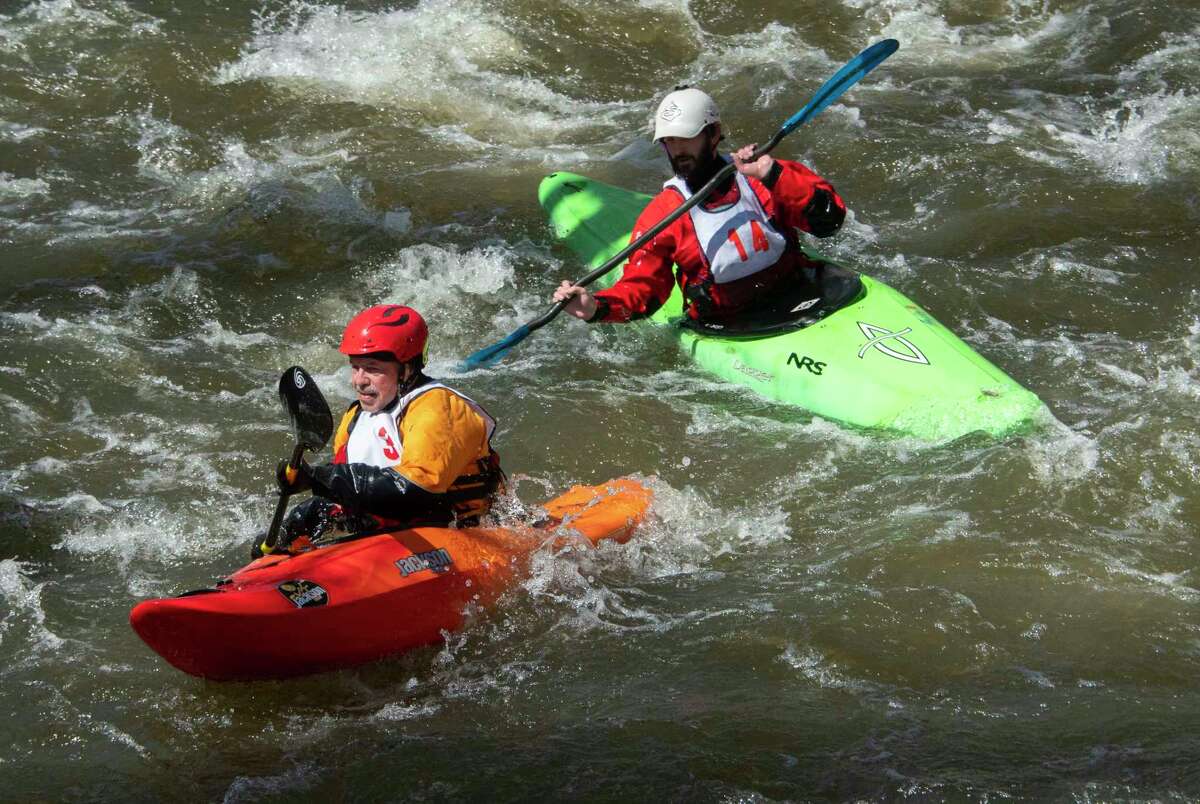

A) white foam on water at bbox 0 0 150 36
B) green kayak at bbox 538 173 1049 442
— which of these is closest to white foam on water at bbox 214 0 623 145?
white foam on water at bbox 0 0 150 36

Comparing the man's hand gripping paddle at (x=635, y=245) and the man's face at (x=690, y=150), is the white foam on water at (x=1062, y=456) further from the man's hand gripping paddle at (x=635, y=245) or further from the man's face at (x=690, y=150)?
the man's face at (x=690, y=150)

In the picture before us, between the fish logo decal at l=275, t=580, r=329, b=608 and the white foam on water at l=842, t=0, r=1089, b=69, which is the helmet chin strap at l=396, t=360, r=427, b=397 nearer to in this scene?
the fish logo decal at l=275, t=580, r=329, b=608

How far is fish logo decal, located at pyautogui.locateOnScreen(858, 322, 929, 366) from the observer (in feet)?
20.0

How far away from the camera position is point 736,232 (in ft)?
20.7

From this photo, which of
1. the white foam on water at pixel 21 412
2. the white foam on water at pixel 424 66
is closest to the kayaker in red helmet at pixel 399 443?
the white foam on water at pixel 21 412

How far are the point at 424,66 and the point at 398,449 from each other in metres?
6.71

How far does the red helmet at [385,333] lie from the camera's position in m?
4.31

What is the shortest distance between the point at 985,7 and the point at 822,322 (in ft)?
20.3

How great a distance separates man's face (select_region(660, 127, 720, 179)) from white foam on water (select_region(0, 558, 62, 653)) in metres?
3.20

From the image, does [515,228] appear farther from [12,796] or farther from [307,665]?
[12,796]

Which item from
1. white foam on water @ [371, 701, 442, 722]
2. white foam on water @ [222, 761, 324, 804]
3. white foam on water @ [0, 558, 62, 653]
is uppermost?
white foam on water @ [0, 558, 62, 653]

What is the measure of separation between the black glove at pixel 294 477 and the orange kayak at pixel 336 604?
0.23 m

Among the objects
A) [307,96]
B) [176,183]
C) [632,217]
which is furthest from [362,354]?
[307,96]

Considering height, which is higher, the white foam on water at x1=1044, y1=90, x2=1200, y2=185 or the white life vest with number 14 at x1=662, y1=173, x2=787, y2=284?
the white life vest with number 14 at x1=662, y1=173, x2=787, y2=284
